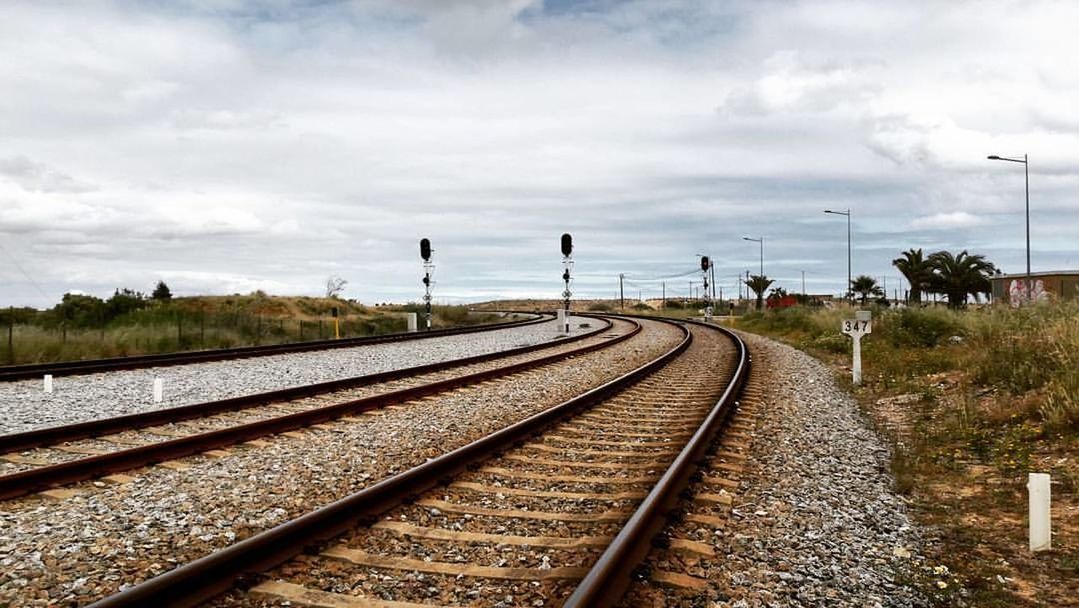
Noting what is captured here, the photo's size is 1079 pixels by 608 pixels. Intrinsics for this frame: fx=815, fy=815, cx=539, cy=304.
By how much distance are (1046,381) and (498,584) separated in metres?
9.54

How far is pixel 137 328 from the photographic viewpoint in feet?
86.8

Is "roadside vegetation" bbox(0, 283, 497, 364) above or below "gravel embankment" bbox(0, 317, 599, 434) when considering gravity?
above

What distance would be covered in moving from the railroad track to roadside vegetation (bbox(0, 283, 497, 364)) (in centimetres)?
1694

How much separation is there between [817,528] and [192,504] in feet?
15.9

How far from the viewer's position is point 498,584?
15.4 feet

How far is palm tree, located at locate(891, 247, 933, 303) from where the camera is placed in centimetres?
5381

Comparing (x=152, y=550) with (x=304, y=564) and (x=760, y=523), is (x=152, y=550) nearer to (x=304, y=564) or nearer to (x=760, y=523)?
(x=304, y=564)

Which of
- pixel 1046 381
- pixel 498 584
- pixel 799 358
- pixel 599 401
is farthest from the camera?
pixel 799 358

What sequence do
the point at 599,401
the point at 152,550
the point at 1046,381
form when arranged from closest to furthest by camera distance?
the point at 152,550
the point at 1046,381
the point at 599,401

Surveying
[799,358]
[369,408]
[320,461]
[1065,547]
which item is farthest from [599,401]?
[799,358]

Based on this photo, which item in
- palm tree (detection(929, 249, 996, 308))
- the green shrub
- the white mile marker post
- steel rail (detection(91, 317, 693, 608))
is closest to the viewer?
steel rail (detection(91, 317, 693, 608))

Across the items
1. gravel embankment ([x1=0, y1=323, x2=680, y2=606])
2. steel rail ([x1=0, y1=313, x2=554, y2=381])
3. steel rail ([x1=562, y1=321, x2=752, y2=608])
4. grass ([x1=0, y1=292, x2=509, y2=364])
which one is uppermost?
grass ([x1=0, y1=292, x2=509, y2=364])

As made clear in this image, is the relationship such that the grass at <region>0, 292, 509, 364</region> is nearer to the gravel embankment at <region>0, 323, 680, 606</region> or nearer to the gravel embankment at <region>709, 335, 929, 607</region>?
the gravel embankment at <region>0, 323, 680, 606</region>

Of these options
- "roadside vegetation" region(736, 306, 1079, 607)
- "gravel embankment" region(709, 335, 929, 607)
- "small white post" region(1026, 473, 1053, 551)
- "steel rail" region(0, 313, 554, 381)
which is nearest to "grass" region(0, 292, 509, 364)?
"steel rail" region(0, 313, 554, 381)
